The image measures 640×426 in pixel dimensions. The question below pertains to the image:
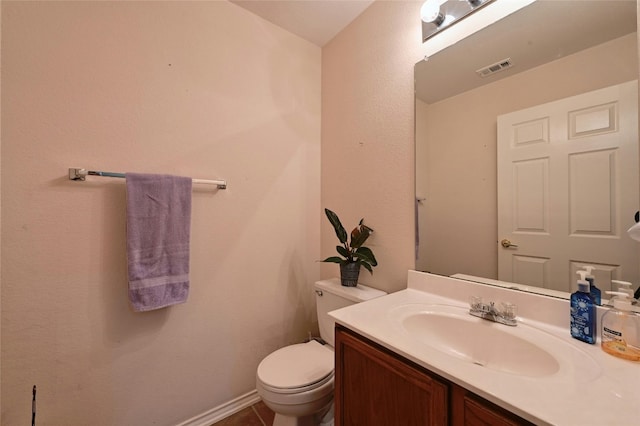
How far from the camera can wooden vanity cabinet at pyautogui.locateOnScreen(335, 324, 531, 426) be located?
1.76ft

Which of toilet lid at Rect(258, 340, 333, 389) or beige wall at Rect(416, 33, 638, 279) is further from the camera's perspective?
toilet lid at Rect(258, 340, 333, 389)

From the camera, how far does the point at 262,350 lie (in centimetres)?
154

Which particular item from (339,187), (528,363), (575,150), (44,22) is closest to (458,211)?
(575,150)

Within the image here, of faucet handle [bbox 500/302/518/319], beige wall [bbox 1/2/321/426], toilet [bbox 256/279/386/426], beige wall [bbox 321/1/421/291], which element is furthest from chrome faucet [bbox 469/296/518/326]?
beige wall [bbox 1/2/321/426]

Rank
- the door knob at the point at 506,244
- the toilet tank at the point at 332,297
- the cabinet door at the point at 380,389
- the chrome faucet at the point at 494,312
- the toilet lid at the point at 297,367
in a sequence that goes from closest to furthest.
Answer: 1. the cabinet door at the point at 380,389
2. the chrome faucet at the point at 494,312
3. the door knob at the point at 506,244
4. the toilet lid at the point at 297,367
5. the toilet tank at the point at 332,297

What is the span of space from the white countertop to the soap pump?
0.02 meters

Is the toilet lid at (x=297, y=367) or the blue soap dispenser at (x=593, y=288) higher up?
the blue soap dispenser at (x=593, y=288)

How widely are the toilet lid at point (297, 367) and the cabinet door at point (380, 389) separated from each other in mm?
237

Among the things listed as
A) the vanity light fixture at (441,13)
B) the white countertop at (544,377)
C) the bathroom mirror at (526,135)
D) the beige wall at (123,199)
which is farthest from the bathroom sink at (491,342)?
the vanity light fixture at (441,13)

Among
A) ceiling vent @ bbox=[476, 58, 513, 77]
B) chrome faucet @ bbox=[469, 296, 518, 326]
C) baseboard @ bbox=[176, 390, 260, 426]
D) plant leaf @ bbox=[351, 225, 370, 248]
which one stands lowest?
baseboard @ bbox=[176, 390, 260, 426]

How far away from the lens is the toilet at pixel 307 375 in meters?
1.02

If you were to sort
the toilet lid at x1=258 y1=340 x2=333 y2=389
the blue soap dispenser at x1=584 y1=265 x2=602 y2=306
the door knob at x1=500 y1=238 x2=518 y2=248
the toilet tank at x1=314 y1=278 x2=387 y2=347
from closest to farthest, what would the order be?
the blue soap dispenser at x1=584 y1=265 x2=602 y2=306, the door knob at x1=500 y1=238 x2=518 y2=248, the toilet lid at x1=258 y1=340 x2=333 y2=389, the toilet tank at x1=314 y1=278 x2=387 y2=347

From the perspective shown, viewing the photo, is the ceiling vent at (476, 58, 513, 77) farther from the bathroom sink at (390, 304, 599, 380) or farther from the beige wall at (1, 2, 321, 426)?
the beige wall at (1, 2, 321, 426)

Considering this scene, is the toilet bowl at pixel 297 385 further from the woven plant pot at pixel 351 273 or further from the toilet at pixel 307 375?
the woven plant pot at pixel 351 273
